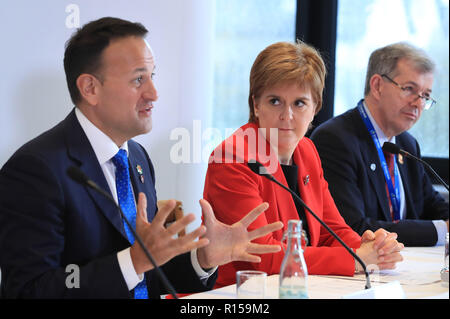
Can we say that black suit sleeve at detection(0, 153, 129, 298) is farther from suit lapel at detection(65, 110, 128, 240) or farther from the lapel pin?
the lapel pin

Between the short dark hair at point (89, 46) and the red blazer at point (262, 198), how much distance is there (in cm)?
63

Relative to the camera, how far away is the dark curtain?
5.05 metres

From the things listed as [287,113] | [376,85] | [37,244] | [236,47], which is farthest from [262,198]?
[236,47]

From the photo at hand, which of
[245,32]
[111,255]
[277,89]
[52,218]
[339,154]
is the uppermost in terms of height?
[245,32]

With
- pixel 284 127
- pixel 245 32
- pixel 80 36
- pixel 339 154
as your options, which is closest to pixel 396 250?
pixel 284 127

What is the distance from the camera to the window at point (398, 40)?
4441 millimetres

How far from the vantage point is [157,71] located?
3662mm

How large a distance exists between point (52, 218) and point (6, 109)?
1.30m

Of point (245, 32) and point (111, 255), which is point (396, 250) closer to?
point (111, 255)

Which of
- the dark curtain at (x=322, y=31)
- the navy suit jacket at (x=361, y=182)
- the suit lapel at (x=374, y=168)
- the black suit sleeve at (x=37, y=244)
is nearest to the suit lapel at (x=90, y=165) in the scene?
the black suit sleeve at (x=37, y=244)

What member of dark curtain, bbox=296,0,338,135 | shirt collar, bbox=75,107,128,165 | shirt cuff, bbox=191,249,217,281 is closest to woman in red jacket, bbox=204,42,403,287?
shirt cuff, bbox=191,249,217,281

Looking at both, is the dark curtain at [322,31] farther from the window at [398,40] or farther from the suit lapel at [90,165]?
the suit lapel at [90,165]

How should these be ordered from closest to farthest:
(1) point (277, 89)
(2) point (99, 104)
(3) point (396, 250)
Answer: (2) point (99, 104), (3) point (396, 250), (1) point (277, 89)

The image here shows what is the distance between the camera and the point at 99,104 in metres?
1.97
